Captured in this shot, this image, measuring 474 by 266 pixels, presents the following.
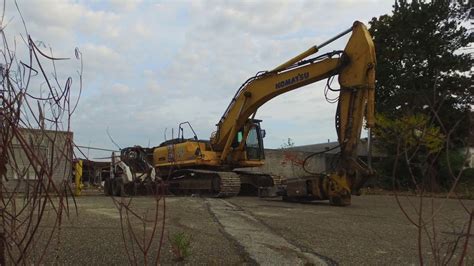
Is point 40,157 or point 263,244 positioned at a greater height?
point 40,157

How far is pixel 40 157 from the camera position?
2451 mm

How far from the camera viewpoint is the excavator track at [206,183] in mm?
17344

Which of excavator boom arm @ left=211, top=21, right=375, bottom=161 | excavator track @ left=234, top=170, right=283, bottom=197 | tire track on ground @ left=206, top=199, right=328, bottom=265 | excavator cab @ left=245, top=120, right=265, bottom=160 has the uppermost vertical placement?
excavator boom arm @ left=211, top=21, right=375, bottom=161

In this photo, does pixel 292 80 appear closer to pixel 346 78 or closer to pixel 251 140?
pixel 346 78

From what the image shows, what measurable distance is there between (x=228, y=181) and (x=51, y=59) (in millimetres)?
14846

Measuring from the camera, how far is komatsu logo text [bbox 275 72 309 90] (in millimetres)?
15438

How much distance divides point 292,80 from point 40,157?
13.8 metres

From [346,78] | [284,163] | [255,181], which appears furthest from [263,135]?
[284,163]

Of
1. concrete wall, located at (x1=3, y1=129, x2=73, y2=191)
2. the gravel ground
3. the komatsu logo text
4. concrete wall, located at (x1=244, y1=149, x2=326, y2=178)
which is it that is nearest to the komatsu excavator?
the komatsu logo text

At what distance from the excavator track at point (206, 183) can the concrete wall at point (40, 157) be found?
13.4 meters

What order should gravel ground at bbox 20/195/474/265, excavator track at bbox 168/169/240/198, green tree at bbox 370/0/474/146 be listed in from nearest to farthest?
1. gravel ground at bbox 20/195/474/265
2. excavator track at bbox 168/169/240/198
3. green tree at bbox 370/0/474/146

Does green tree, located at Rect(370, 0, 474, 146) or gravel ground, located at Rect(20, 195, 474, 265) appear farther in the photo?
green tree, located at Rect(370, 0, 474, 146)

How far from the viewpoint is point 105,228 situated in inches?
320

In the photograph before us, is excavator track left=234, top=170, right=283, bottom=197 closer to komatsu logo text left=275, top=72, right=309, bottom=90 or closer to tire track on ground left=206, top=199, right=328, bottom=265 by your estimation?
komatsu logo text left=275, top=72, right=309, bottom=90
